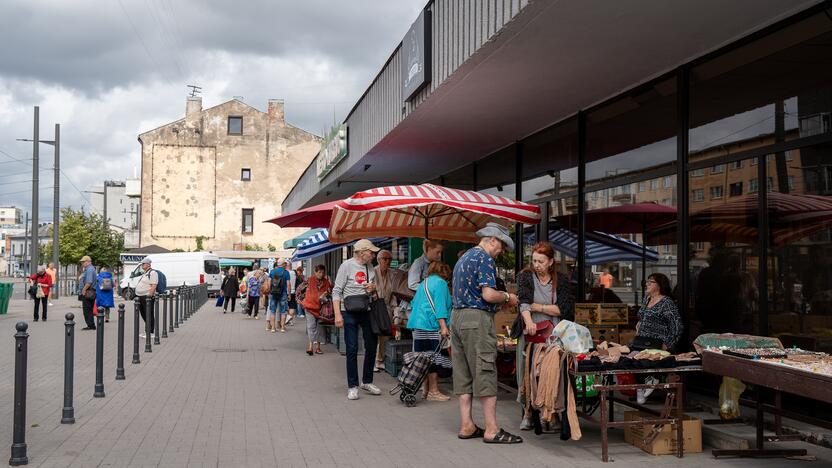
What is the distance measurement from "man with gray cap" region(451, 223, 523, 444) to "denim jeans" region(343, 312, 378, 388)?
2384mm

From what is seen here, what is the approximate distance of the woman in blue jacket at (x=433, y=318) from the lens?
8.74 metres

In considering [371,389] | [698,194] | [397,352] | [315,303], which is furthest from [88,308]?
[698,194]

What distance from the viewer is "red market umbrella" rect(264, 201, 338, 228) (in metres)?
12.1

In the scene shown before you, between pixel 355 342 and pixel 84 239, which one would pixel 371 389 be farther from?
pixel 84 239

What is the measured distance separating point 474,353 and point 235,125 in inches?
2046

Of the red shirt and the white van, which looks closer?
the red shirt

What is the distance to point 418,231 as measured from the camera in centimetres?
1221

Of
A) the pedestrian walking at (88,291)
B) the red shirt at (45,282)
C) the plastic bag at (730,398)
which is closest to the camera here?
the plastic bag at (730,398)

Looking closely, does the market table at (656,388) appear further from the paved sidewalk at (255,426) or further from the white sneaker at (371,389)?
the white sneaker at (371,389)

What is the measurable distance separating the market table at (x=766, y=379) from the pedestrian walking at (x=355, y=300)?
4209 millimetres

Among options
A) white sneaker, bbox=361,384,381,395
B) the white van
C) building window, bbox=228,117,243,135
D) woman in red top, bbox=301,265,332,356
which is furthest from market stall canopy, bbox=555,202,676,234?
building window, bbox=228,117,243,135

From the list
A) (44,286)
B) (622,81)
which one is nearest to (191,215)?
(44,286)

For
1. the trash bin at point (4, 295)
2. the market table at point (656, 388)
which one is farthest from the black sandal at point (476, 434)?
the trash bin at point (4, 295)

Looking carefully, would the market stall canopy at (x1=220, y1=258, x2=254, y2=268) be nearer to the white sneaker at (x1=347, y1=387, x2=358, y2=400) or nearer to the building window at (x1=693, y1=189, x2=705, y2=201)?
the white sneaker at (x1=347, y1=387, x2=358, y2=400)
